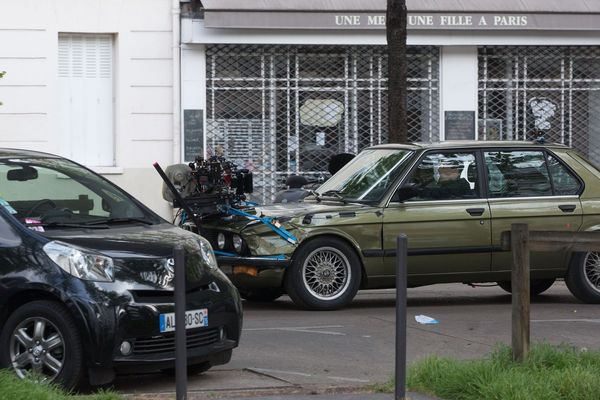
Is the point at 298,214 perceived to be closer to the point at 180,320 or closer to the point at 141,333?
the point at 141,333

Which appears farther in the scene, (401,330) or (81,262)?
(81,262)

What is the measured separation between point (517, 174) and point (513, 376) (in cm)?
546

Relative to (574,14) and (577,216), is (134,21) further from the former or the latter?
(577,216)

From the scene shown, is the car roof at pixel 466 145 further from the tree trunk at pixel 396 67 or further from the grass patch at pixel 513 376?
the grass patch at pixel 513 376

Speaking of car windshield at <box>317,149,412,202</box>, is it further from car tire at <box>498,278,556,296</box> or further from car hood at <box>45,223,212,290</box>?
car hood at <box>45,223,212,290</box>

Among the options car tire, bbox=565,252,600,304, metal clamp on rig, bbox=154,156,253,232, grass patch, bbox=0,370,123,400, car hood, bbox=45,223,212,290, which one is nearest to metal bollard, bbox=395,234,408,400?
car hood, bbox=45,223,212,290

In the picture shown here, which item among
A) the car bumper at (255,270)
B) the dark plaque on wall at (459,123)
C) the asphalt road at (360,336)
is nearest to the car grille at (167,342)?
the asphalt road at (360,336)

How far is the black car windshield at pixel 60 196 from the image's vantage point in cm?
780

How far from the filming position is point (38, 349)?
7.02 metres

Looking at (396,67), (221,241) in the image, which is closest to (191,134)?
(396,67)

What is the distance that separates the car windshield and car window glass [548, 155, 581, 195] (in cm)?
158

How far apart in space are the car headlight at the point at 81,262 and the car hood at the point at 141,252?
5 cm

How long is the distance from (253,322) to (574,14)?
1140 centimetres

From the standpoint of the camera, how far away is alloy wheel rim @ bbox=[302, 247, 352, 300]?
1142cm
